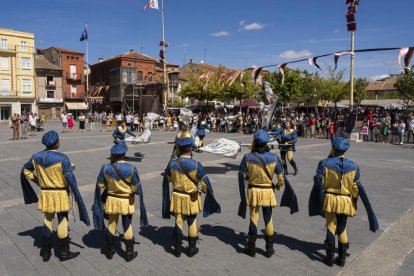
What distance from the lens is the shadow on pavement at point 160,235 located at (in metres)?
5.40

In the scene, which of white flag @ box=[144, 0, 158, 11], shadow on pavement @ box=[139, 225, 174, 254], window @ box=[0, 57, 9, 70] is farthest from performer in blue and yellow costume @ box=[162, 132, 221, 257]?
window @ box=[0, 57, 9, 70]

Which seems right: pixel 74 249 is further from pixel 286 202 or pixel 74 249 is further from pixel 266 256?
pixel 286 202

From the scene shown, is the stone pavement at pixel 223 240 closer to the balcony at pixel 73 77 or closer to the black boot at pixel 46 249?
the black boot at pixel 46 249

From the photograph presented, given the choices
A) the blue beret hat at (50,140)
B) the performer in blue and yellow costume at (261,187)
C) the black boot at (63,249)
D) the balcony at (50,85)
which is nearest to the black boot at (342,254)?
the performer in blue and yellow costume at (261,187)

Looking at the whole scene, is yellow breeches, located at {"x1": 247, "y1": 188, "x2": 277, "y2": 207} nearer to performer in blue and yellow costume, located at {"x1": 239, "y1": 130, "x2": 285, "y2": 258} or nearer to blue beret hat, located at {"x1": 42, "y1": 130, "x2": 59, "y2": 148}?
performer in blue and yellow costume, located at {"x1": 239, "y1": 130, "x2": 285, "y2": 258}

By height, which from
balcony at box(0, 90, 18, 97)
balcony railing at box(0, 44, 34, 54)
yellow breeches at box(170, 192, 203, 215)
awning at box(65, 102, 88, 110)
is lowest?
yellow breeches at box(170, 192, 203, 215)

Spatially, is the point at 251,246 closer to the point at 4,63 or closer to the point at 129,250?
the point at 129,250

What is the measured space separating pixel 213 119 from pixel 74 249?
24604mm

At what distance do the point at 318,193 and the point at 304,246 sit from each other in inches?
41.9

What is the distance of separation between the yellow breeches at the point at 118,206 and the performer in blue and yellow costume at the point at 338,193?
255 cm

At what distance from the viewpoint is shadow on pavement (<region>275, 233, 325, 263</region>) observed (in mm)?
5012

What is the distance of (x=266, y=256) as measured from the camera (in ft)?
16.3

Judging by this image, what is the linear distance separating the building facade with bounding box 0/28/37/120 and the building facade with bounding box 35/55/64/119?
0.97m

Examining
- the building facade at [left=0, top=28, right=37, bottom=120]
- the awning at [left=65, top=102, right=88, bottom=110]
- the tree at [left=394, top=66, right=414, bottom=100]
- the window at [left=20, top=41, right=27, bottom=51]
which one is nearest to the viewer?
the tree at [left=394, top=66, right=414, bottom=100]
